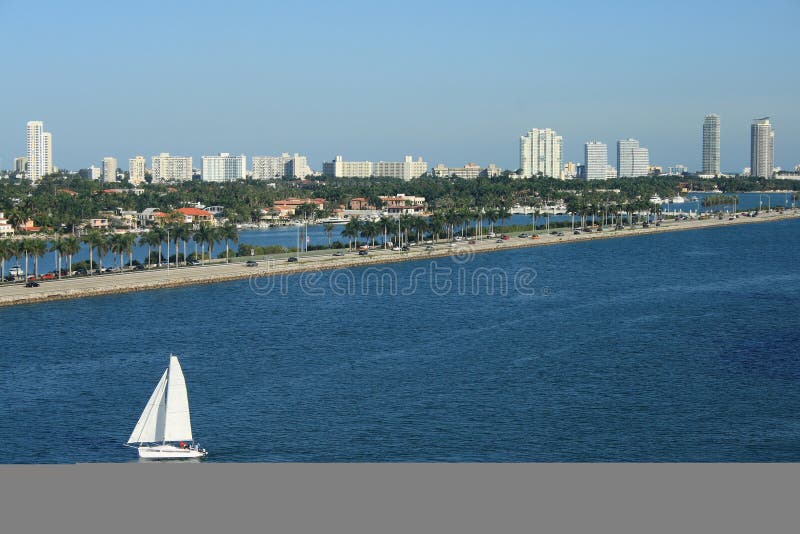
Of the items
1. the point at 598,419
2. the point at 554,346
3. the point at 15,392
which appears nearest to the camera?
the point at 598,419

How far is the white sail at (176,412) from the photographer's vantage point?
1678cm

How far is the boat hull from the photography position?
657 inches

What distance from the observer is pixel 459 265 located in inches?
1852

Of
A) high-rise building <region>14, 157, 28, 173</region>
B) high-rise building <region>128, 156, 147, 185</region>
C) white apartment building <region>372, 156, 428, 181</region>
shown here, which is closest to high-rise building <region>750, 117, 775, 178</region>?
white apartment building <region>372, 156, 428, 181</region>

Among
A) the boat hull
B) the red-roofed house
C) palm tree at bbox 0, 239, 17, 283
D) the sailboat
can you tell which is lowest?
the boat hull

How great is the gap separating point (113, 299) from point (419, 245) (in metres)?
23.6

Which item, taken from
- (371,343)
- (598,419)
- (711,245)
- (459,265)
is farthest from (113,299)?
(711,245)

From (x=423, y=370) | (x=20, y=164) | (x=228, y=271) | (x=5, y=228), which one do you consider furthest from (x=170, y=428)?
(x=20, y=164)

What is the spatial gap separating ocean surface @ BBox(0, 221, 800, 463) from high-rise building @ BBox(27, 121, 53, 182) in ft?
390

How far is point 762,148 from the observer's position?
185 meters

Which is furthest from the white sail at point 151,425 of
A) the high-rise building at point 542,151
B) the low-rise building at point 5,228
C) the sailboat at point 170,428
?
the high-rise building at point 542,151

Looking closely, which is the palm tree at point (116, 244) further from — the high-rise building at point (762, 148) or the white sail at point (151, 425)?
the high-rise building at point (762, 148)

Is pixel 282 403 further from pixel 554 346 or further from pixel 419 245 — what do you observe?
pixel 419 245

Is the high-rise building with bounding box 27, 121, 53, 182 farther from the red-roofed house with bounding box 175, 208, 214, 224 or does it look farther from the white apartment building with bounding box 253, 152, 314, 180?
the red-roofed house with bounding box 175, 208, 214, 224
